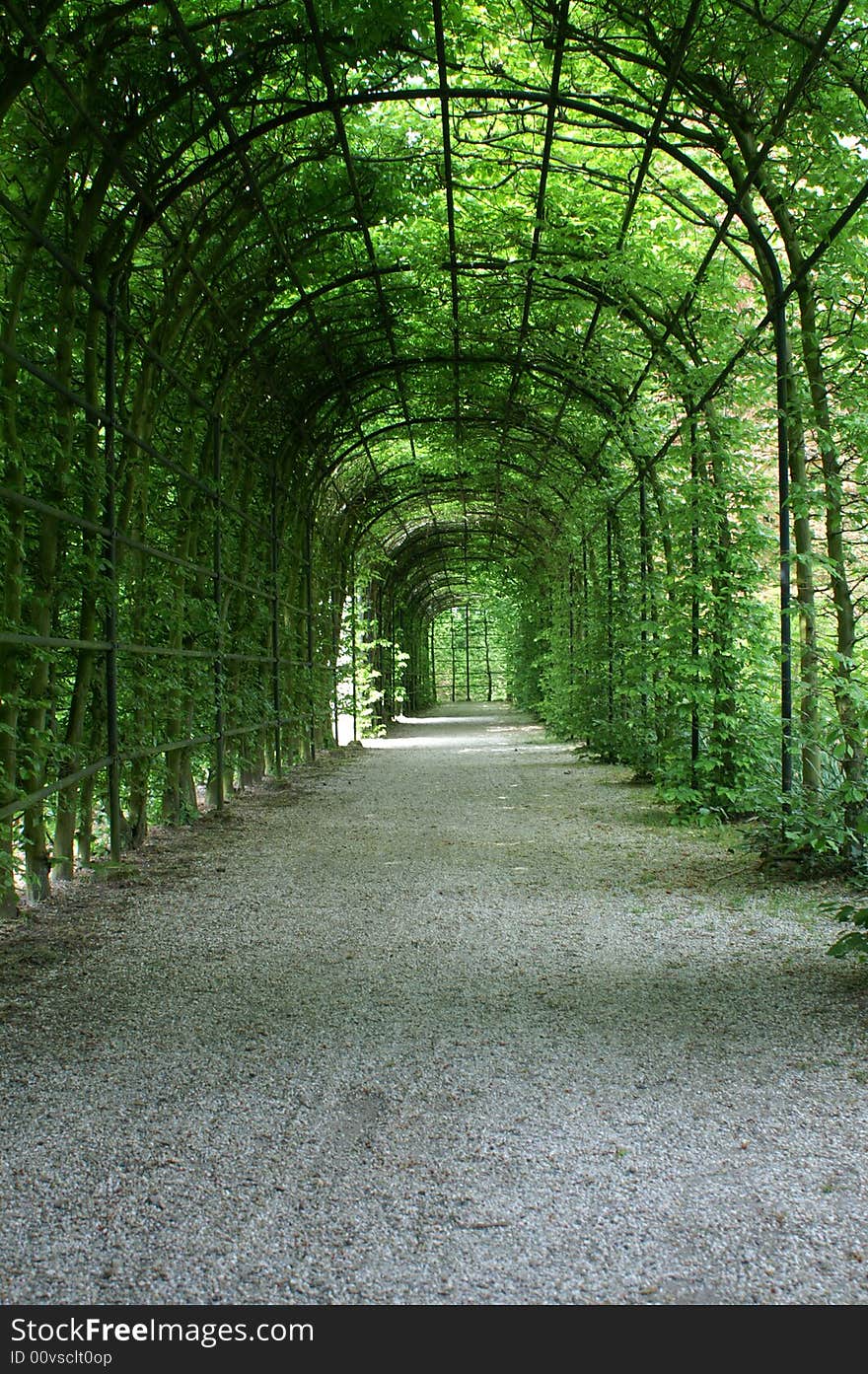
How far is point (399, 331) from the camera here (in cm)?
980

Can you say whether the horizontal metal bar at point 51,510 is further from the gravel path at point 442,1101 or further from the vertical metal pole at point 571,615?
the vertical metal pole at point 571,615

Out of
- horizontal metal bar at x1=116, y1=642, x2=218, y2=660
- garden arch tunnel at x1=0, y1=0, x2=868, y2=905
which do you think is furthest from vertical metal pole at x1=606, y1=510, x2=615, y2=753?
horizontal metal bar at x1=116, y1=642, x2=218, y2=660

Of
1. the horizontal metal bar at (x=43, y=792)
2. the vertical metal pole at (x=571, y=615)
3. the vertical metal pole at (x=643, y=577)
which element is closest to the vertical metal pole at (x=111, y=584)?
the horizontal metal bar at (x=43, y=792)

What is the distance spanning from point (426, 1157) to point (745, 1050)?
1.02 meters

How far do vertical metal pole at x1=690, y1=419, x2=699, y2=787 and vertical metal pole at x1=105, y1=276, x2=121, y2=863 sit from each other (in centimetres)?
A: 337

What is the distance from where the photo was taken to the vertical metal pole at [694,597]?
6801mm

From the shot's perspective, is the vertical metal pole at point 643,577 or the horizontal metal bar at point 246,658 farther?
the vertical metal pole at point 643,577

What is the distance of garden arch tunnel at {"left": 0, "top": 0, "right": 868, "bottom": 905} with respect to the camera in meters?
4.69

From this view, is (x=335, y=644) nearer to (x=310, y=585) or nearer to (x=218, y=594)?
(x=310, y=585)

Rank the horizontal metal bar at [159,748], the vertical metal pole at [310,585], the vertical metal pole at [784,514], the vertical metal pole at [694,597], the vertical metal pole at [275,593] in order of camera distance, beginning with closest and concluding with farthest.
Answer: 1. the vertical metal pole at [784,514]
2. the horizontal metal bar at [159,748]
3. the vertical metal pole at [694,597]
4. the vertical metal pole at [275,593]
5. the vertical metal pole at [310,585]

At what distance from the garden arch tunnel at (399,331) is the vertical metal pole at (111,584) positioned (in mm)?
27

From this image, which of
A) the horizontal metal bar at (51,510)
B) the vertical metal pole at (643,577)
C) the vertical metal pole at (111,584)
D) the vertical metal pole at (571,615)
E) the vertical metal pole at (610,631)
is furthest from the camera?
the vertical metal pole at (571,615)

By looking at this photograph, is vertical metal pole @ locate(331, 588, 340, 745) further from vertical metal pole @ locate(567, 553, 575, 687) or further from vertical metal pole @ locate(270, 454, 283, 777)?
vertical metal pole @ locate(270, 454, 283, 777)

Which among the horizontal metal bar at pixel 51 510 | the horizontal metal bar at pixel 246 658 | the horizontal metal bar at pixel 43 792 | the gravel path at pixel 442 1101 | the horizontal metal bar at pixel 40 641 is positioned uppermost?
the horizontal metal bar at pixel 51 510
